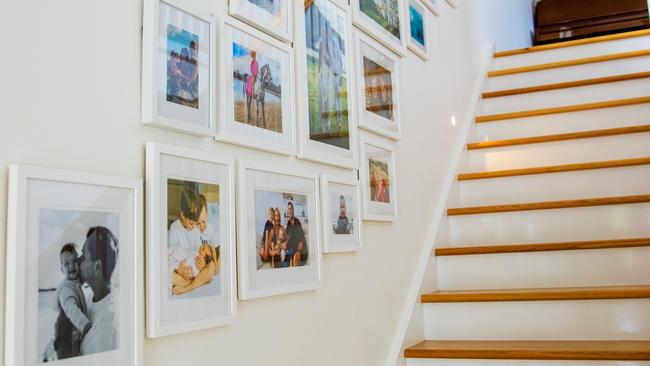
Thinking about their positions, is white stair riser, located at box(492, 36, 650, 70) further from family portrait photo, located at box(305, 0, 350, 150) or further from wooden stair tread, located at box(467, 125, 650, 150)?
family portrait photo, located at box(305, 0, 350, 150)

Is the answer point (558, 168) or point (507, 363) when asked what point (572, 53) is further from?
point (507, 363)

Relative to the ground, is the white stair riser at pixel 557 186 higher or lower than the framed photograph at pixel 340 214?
higher

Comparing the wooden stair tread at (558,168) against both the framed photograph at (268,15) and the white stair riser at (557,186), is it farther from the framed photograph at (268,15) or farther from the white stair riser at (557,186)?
the framed photograph at (268,15)

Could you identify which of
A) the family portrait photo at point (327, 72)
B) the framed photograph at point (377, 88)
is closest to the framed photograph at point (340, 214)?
the family portrait photo at point (327, 72)

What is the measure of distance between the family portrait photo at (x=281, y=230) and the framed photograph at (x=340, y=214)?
3.9 inches

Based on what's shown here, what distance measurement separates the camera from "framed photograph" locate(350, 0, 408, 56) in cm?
200

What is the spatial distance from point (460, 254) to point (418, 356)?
57cm

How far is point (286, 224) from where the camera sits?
1.46 metres

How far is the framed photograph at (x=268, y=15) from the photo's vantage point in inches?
53.6

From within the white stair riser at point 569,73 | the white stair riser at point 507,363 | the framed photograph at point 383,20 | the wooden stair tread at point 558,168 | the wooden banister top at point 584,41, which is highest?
the wooden banister top at point 584,41

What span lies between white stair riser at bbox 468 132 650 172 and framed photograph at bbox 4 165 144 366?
2.41 meters

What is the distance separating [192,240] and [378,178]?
95cm

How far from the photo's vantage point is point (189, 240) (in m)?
1.14

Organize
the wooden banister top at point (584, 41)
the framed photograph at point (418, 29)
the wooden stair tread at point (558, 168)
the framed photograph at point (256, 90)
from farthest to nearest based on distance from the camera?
the wooden banister top at point (584, 41) → the wooden stair tread at point (558, 168) → the framed photograph at point (418, 29) → the framed photograph at point (256, 90)
